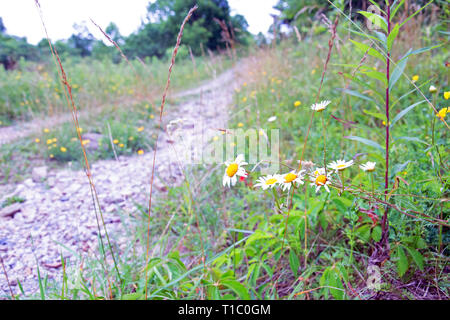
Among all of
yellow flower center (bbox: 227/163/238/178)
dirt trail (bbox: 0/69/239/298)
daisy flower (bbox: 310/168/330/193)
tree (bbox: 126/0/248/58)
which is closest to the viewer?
daisy flower (bbox: 310/168/330/193)

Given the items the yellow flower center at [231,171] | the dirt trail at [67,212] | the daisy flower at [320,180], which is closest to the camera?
the daisy flower at [320,180]

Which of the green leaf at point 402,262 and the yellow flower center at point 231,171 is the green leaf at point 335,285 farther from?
the yellow flower center at point 231,171

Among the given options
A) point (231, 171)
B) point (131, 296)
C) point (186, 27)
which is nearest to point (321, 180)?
point (231, 171)

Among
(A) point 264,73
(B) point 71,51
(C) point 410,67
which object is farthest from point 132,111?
(B) point 71,51

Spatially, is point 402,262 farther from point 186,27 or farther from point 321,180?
point 186,27

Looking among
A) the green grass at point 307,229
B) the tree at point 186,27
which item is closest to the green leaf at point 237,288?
the green grass at point 307,229

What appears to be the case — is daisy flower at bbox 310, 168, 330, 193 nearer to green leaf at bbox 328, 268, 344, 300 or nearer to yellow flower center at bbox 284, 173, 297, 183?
yellow flower center at bbox 284, 173, 297, 183

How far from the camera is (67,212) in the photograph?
1918 millimetres

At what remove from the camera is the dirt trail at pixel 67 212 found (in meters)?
1.39

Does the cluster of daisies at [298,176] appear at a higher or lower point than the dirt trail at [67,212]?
higher

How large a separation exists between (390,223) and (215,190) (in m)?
1.21

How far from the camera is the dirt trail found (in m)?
1.39

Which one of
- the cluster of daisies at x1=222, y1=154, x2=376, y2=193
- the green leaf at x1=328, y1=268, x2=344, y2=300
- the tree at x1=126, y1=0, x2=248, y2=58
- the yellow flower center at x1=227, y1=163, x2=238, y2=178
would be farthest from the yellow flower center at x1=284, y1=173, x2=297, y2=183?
the tree at x1=126, y1=0, x2=248, y2=58
